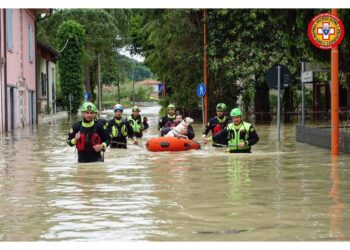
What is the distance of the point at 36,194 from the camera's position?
39.8ft

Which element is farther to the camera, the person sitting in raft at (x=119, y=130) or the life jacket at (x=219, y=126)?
the life jacket at (x=219, y=126)

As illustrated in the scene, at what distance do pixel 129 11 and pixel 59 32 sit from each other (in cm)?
1066

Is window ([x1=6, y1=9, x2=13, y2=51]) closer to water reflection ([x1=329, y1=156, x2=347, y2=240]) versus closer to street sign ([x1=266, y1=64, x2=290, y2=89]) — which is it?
street sign ([x1=266, y1=64, x2=290, y2=89])

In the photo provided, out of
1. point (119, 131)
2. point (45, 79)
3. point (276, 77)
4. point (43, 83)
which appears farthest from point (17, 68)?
point (119, 131)

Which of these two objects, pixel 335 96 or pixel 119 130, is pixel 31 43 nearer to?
pixel 119 130

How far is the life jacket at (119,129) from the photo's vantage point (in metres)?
20.7

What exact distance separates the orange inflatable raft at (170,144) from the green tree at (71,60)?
57.5 m

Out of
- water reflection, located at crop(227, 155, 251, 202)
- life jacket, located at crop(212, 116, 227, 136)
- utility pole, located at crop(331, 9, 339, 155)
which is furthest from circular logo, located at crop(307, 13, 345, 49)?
life jacket, located at crop(212, 116, 227, 136)

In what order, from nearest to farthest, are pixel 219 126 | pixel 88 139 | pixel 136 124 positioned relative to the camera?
1. pixel 88 139
2. pixel 219 126
3. pixel 136 124

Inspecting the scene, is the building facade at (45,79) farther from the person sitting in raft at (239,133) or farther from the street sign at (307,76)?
the person sitting in raft at (239,133)

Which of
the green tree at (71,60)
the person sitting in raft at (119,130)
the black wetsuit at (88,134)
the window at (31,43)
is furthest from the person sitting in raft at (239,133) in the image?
the green tree at (71,60)

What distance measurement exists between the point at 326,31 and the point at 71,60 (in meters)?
62.9

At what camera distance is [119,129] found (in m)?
20.9
